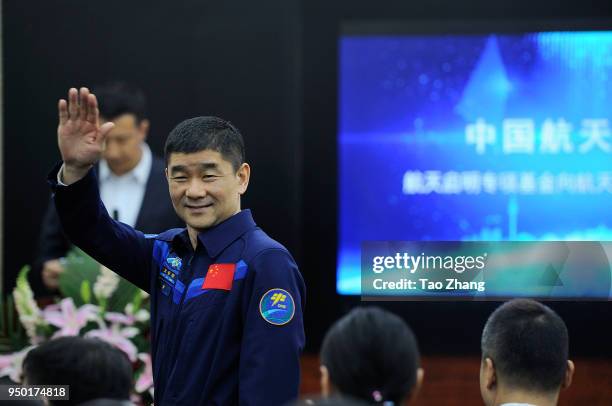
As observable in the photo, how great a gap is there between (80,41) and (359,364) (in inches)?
144

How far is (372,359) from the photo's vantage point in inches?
87.9

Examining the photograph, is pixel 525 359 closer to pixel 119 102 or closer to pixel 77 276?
pixel 77 276

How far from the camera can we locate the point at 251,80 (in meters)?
5.39

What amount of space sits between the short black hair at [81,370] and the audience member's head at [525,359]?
81 centimetres

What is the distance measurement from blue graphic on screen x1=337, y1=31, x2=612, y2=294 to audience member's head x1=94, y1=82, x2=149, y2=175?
0.93 metres

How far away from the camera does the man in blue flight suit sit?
2.73m

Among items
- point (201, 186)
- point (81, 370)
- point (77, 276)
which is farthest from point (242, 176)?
point (77, 276)

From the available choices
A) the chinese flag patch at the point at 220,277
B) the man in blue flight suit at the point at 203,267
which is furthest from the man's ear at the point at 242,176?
the chinese flag patch at the point at 220,277

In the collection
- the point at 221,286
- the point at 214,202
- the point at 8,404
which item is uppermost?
the point at 214,202

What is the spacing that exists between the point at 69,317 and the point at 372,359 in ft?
5.21

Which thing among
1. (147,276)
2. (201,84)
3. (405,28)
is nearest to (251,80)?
(201,84)

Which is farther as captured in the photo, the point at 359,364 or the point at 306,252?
the point at 306,252

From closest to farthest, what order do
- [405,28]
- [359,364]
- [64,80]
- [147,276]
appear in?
[359,364] < [147,276] < [405,28] < [64,80]

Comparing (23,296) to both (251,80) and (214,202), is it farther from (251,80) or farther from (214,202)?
(251,80)
